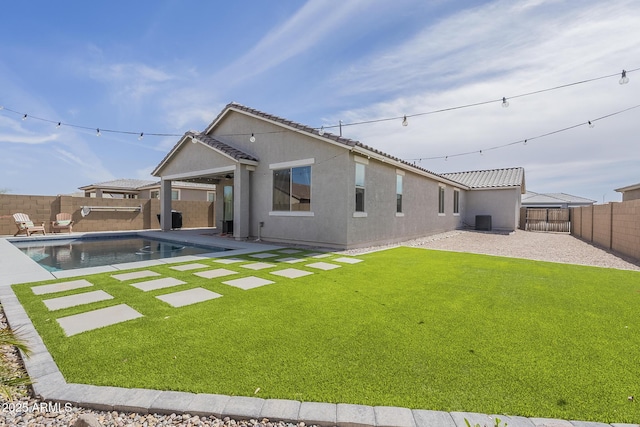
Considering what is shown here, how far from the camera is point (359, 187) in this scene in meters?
10.7

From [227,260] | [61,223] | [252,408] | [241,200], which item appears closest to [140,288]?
[227,260]

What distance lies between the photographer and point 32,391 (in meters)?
2.39

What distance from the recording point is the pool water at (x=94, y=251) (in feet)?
28.4

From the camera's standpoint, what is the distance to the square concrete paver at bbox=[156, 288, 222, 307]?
4.52 m

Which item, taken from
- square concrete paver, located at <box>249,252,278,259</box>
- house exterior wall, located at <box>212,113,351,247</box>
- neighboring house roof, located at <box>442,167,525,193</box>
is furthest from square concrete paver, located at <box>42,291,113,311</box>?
neighboring house roof, located at <box>442,167,525,193</box>

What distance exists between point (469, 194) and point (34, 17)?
24.8 meters

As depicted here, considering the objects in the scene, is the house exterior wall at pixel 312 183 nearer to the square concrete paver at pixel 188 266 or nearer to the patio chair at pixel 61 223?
the square concrete paver at pixel 188 266

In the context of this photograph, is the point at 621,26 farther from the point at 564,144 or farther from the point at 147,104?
the point at 147,104

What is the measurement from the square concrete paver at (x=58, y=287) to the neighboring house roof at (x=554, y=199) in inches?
1819

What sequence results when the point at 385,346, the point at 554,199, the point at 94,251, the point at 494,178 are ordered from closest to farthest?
the point at 385,346, the point at 94,251, the point at 494,178, the point at 554,199

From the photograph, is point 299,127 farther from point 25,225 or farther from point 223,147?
point 25,225

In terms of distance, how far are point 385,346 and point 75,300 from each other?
4.62 meters

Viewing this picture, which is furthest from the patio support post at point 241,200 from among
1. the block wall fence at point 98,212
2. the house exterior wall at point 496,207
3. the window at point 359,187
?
the house exterior wall at point 496,207

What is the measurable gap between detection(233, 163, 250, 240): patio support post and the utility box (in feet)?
55.2
